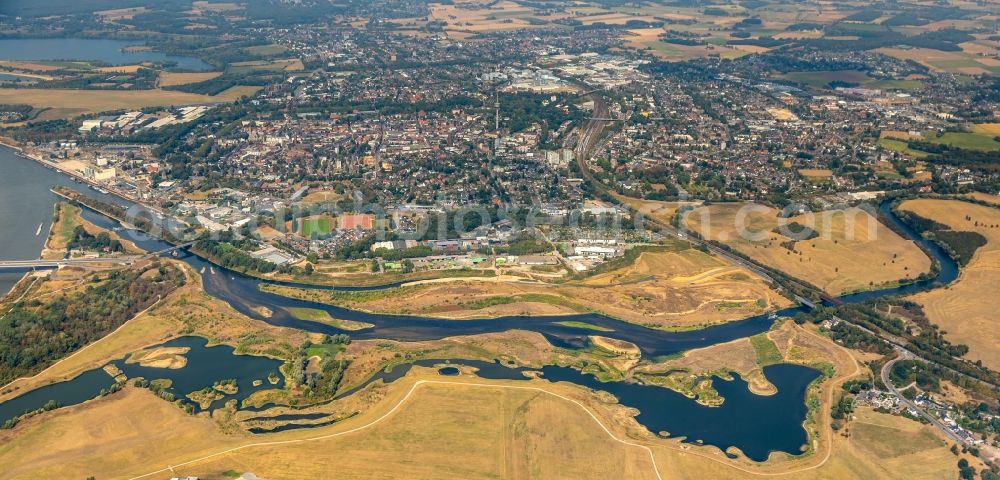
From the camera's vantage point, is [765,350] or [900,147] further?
[900,147]

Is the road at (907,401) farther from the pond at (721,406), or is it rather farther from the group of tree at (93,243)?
the group of tree at (93,243)

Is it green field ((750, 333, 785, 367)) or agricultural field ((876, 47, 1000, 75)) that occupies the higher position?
agricultural field ((876, 47, 1000, 75))

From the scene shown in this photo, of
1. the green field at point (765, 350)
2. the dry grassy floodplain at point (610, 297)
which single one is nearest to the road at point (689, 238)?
the dry grassy floodplain at point (610, 297)

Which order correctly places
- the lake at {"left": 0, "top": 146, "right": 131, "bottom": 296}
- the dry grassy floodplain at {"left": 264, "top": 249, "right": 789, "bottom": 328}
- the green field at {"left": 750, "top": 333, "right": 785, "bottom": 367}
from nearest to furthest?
the green field at {"left": 750, "top": 333, "right": 785, "bottom": 367} → the dry grassy floodplain at {"left": 264, "top": 249, "right": 789, "bottom": 328} → the lake at {"left": 0, "top": 146, "right": 131, "bottom": 296}

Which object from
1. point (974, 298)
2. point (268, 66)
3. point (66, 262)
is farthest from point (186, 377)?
point (268, 66)

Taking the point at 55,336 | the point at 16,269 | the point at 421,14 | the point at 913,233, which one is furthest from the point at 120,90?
the point at 913,233

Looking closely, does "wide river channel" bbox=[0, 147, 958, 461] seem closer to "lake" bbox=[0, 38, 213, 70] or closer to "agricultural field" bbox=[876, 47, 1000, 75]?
→ "lake" bbox=[0, 38, 213, 70]

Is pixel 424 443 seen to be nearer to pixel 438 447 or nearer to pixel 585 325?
pixel 438 447

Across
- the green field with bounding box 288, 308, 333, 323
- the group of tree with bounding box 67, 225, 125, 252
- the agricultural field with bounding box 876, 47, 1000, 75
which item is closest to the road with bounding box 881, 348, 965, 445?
the green field with bounding box 288, 308, 333, 323
